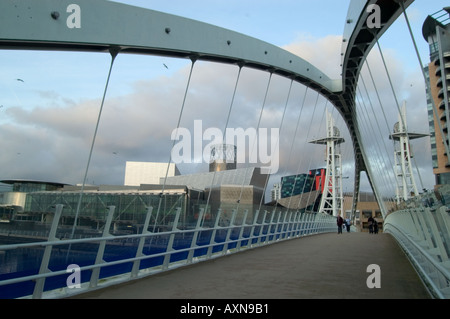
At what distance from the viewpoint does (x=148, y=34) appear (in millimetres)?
11266

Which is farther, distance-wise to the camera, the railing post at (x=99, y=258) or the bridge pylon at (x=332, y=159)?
the bridge pylon at (x=332, y=159)

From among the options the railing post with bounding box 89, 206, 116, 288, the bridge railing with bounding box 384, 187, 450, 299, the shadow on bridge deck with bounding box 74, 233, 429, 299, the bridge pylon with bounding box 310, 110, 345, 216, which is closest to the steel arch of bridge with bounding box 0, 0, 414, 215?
the railing post with bounding box 89, 206, 116, 288

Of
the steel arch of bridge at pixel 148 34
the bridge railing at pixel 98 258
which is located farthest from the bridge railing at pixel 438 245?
the steel arch of bridge at pixel 148 34

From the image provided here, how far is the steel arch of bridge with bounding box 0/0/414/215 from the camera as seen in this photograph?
8.42 meters

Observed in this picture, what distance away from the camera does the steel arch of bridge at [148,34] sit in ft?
27.6

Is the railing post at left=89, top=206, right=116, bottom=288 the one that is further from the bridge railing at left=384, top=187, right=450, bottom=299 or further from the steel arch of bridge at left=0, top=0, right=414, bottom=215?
the steel arch of bridge at left=0, top=0, right=414, bottom=215

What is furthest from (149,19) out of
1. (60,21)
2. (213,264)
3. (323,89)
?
(323,89)

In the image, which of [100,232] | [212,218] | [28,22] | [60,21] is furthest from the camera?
[212,218]

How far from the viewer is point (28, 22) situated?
8.36 metres

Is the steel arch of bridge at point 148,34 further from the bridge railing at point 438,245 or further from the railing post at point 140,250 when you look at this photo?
the bridge railing at point 438,245

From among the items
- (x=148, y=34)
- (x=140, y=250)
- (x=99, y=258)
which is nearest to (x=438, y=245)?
(x=140, y=250)

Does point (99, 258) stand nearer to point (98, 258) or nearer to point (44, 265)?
point (98, 258)
